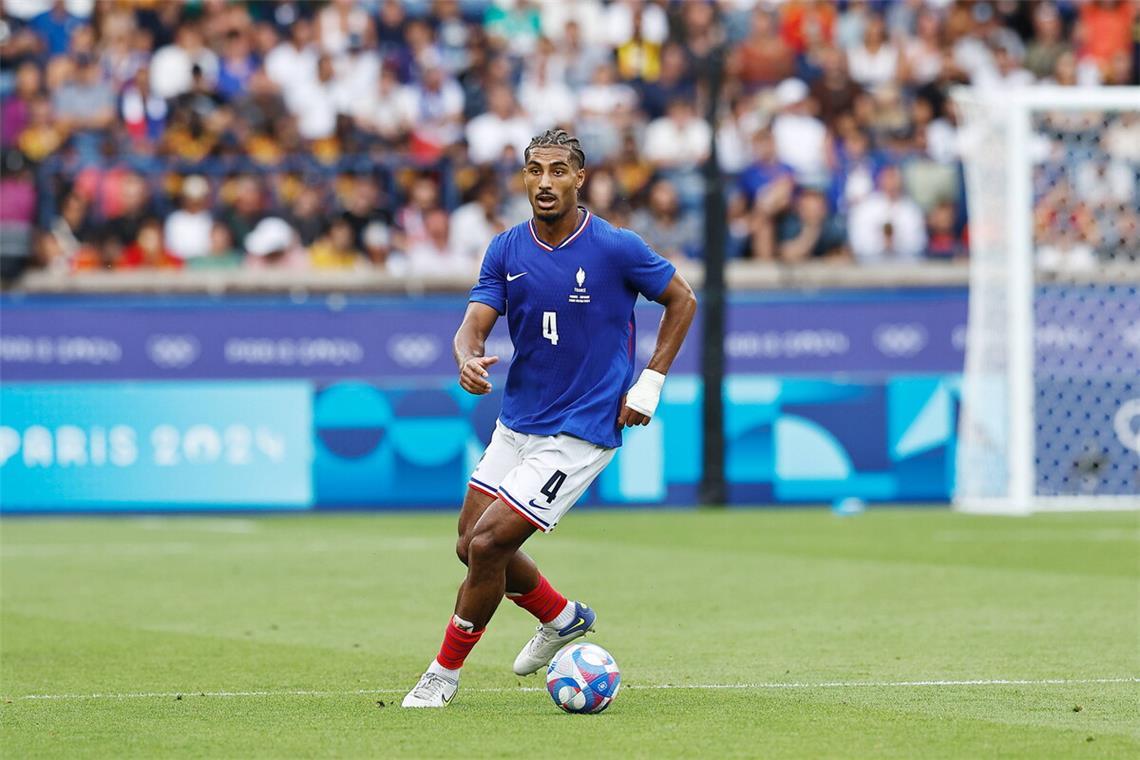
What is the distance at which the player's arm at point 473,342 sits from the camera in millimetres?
8180

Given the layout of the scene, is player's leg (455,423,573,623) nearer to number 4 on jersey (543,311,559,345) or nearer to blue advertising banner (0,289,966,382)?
number 4 on jersey (543,311,559,345)

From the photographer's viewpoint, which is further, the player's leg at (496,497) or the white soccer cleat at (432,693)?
the player's leg at (496,497)

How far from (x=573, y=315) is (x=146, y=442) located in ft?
42.3

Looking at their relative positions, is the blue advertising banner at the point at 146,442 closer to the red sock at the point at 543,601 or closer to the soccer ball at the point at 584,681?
the red sock at the point at 543,601

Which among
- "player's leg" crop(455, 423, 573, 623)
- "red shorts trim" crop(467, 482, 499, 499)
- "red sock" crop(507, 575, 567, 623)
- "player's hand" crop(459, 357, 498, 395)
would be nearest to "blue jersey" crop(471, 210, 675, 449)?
"player's leg" crop(455, 423, 573, 623)

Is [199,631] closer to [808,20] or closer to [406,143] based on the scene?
[406,143]

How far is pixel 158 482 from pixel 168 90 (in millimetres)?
5263

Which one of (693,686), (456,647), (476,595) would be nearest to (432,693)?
(456,647)

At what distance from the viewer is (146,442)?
2070 cm

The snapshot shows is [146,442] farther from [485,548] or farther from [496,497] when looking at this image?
[485,548]

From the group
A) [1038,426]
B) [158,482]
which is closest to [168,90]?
[158,482]

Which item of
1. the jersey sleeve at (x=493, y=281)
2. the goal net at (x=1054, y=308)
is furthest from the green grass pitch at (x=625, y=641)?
the jersey sleeve at (x=493, y=281)

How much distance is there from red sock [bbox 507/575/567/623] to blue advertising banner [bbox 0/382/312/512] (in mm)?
12075

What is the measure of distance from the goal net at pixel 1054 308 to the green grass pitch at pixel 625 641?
1129 millimetres
